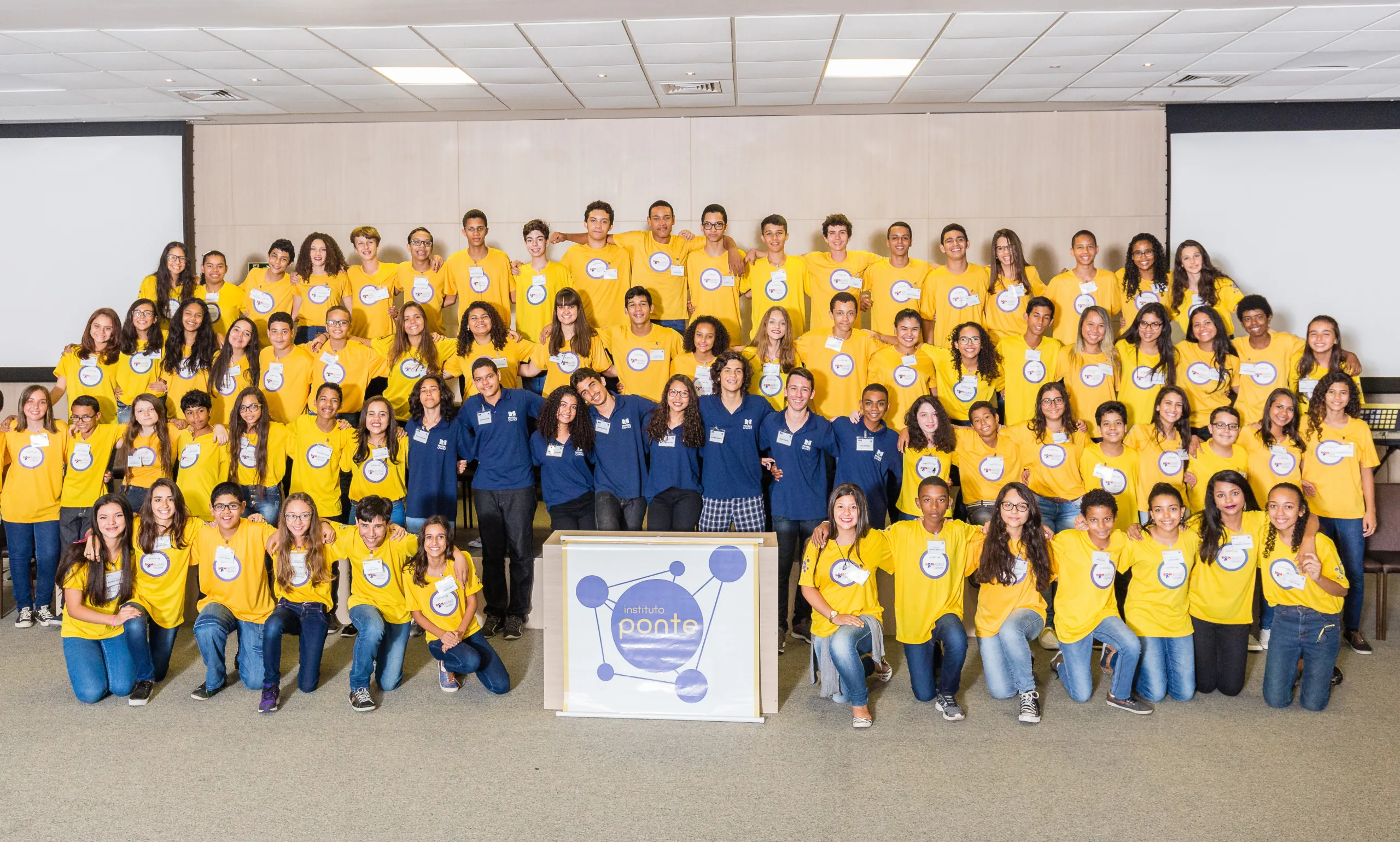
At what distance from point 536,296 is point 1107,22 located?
12.8ft

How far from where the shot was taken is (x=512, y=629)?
18.1 feet

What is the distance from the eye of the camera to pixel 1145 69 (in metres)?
6.84

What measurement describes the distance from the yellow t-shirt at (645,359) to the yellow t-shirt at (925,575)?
201 centimetres

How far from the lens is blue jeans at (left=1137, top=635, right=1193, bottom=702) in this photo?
4.62 meters

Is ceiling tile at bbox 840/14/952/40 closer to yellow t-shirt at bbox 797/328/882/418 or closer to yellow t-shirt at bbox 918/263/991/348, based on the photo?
yellow t-shirt at bbox 918/263/991/348

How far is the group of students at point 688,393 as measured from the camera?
533 centimetres

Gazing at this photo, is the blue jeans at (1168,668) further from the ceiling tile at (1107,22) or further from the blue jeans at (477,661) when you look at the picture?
the ceiling tile at (1107,22)

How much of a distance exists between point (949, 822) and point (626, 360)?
3484 millimetres

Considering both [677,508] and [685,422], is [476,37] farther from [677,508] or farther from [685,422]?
[677,508]

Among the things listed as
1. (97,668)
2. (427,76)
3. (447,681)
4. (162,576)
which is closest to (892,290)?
(427,76)

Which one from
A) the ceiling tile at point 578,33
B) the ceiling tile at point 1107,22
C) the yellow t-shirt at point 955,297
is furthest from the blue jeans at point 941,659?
the ceiling tile at point 578,33

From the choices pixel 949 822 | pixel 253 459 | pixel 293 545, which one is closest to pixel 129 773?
pixel 293 545

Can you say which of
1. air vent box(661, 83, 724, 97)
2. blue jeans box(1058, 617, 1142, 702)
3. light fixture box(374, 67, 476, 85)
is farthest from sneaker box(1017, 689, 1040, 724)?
light fixture box(374, 67, 476, 85)

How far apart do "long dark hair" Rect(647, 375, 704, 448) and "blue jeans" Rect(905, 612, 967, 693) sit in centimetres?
157
